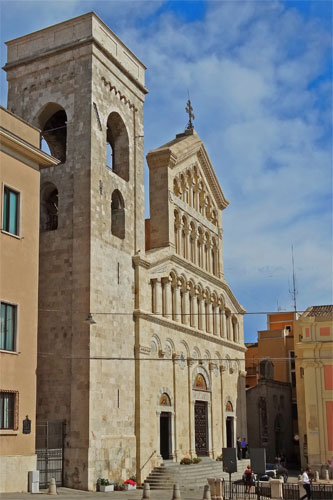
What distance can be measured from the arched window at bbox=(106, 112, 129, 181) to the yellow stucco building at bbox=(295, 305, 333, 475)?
1914 centimetres

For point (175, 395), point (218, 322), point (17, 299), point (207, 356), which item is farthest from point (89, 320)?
point (218, 322)

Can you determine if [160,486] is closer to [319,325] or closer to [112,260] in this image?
[112,260]

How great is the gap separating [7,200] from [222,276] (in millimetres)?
24706

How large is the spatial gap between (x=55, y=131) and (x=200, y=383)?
17478mm

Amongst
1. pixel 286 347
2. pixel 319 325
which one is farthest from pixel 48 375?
pixel 286 347

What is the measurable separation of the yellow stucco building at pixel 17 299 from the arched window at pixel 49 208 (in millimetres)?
7520

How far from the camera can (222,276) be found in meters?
49.0

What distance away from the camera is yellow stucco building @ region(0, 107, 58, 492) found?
25.3 m

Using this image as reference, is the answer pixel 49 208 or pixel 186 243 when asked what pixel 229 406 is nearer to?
pixel 186 243

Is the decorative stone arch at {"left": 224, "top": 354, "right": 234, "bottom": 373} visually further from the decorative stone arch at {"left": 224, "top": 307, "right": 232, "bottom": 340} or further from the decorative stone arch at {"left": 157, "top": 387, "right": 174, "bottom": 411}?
the decorative stone arch at {"left": 157, "top": 387, "right": 174, "bottom": 411}

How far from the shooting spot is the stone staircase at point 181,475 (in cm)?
3441

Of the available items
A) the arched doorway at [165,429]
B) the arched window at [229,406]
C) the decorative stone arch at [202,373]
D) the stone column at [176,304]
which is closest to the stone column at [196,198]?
the stone column at [176,304]

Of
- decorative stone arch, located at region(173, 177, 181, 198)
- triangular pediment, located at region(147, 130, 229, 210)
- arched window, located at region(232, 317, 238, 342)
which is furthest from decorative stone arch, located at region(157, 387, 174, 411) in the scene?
triangular pediment, located at region(147, 130, 229, 210)

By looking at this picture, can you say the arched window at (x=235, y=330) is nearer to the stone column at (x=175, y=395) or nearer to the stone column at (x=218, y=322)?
the stone column at (x=218, y=322)
